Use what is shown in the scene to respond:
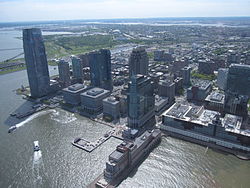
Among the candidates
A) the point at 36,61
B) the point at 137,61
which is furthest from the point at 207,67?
the point at 36,61

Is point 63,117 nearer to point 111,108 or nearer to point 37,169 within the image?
point 111,108

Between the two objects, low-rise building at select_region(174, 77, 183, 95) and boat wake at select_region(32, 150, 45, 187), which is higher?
low-rise building at select_region(174, 77, 183, 95)

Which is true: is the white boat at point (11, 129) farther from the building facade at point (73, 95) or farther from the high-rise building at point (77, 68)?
the high-rise building at point (77, 68)

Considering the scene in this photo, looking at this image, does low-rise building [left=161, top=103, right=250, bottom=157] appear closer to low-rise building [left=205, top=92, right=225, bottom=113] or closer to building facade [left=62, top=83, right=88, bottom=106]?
low-rise building [left=205, top=92, right=225, bottom=113]

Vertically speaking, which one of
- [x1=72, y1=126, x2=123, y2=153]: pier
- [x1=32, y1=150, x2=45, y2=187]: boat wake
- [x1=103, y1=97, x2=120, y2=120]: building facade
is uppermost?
[x1=103, y1=97, x2=120, y2=120]: building facade

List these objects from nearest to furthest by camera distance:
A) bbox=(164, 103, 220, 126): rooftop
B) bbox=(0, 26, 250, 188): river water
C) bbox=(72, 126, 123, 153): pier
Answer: bbox=(0, 26, 250, 188): river water < bbox=(72, 126, 123, 153): pier < bbox=(164, 103, 220, 126): rooftop

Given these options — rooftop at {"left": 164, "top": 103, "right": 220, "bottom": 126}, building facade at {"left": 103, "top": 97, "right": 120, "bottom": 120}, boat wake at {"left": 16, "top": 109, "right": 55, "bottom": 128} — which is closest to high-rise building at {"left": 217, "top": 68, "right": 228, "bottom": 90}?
rooftop at {"left": 164, "top": 103, "right": 220, "bottom": 126}
